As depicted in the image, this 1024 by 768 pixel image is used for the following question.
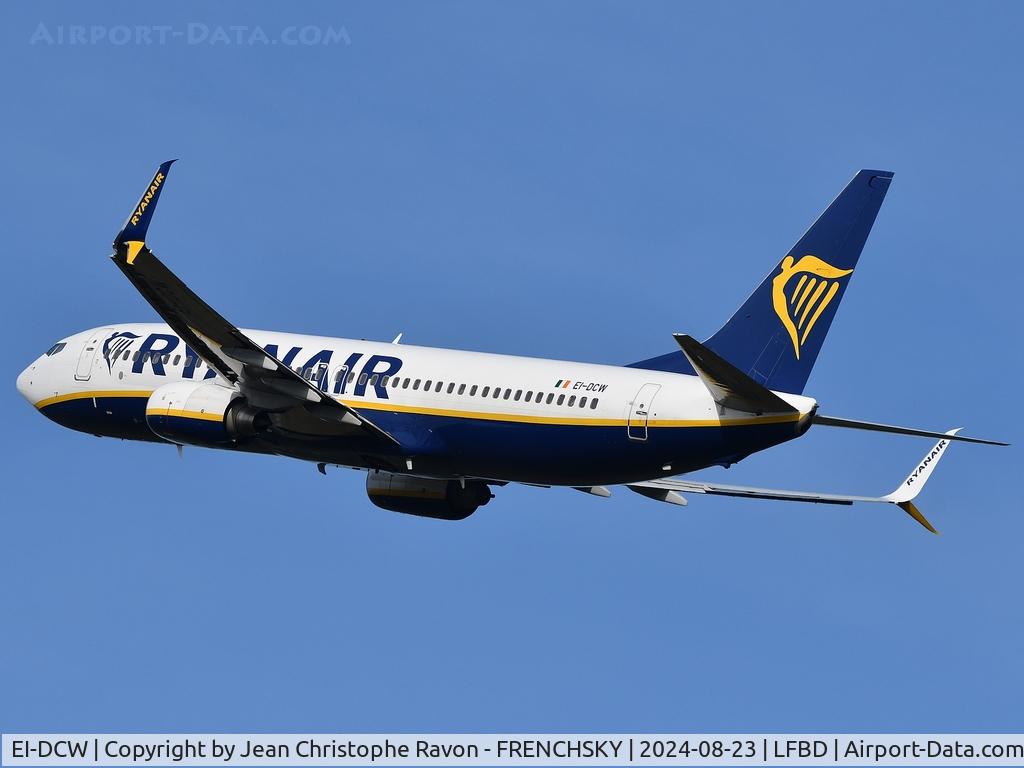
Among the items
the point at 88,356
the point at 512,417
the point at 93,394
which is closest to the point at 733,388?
the point at 512,417

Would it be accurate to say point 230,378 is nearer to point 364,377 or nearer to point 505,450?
point 364,377

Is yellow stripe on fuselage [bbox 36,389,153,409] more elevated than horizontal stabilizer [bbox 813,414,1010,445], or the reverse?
yellow stripe on fuselage [bbox 36,389,153,409]

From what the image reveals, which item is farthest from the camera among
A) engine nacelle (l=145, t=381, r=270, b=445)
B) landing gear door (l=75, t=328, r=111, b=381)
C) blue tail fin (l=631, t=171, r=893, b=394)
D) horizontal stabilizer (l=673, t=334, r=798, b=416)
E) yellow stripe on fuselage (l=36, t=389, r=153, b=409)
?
landing gear door (l=75, t=328, r=111, b=381)

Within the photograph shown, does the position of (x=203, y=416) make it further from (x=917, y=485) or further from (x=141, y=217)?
(x=917, y=485)

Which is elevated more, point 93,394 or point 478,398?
point 93,394

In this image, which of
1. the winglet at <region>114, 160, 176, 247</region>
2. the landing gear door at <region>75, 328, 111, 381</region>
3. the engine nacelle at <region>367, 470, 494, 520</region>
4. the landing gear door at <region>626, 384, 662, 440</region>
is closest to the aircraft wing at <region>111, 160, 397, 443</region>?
the winglet at <region>114, 160, 176, 247</region>

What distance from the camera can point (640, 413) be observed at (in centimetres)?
4653

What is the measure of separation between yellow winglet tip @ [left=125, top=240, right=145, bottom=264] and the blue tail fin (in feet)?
45.3

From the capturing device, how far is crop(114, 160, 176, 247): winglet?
45.0 meters

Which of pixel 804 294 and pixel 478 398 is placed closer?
pixel 804 294

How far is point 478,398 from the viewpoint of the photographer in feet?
161

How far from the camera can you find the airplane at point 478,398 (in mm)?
45656

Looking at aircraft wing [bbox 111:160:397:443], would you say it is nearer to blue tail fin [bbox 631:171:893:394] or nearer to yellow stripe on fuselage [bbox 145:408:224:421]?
yellow stripe on fuselage [bbox 145:408:224:421]

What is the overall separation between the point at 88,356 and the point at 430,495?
403 inches
